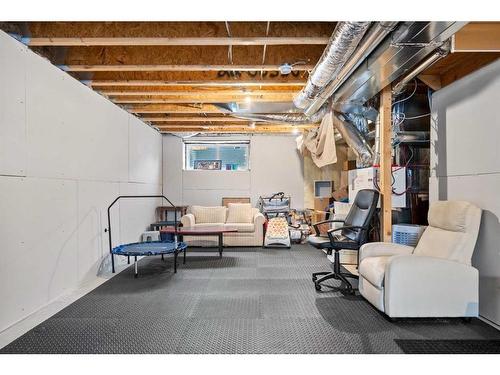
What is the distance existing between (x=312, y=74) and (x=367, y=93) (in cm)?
89

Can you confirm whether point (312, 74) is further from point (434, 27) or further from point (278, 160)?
point (278, 160)

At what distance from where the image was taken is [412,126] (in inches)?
170

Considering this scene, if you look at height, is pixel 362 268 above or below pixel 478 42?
below

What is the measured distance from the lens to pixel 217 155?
7.60 metres

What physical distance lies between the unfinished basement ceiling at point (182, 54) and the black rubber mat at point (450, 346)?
251 cm

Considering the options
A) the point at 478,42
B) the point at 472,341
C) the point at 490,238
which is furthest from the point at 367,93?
the point at 472,341

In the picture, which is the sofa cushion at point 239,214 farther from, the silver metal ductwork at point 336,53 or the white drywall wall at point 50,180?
the silver metal ductwork at point 336,53

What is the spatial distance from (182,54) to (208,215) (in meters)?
3.51

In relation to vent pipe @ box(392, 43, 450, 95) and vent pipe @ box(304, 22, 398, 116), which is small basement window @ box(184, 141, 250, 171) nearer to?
vent pipe @ box(304, 22, 398, 116)

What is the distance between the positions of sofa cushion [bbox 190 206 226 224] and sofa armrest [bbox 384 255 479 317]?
402 cm

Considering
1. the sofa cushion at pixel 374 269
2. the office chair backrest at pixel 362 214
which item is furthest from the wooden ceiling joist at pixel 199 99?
the sofa cushion at pixel 374 269

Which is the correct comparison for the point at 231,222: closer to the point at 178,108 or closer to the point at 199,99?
the point at 178,108

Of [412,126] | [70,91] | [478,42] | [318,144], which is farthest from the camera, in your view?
[318,144]

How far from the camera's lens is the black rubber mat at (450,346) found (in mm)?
2059
